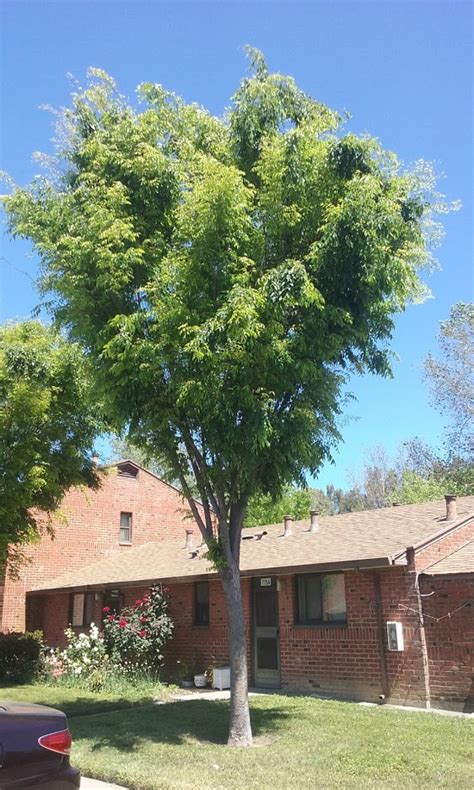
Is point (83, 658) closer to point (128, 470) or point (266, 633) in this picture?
point (266, 633)

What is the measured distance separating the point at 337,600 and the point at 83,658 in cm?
689

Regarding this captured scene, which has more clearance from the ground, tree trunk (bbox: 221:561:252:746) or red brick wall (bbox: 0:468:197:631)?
red brick wall (bbox: 0:468:197:631)

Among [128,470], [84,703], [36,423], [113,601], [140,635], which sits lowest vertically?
[84,703]

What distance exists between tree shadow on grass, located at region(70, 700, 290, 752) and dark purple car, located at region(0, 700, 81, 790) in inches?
178

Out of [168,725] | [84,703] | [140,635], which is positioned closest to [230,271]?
[168,725]

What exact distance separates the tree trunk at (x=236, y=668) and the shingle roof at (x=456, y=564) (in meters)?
4.58

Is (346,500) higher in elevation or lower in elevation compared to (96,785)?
higher

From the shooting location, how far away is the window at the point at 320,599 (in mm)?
14484

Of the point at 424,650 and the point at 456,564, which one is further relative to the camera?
the point at 456,564

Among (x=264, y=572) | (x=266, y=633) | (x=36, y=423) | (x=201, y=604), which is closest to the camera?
(x=264, y=572)

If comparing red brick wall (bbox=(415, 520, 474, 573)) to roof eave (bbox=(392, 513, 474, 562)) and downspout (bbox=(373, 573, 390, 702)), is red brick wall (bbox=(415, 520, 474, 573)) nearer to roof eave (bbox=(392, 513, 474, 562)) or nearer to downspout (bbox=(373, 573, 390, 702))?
roof eave (bbox=(392, 513, 474, 562))

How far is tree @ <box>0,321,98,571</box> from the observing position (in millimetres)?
15297

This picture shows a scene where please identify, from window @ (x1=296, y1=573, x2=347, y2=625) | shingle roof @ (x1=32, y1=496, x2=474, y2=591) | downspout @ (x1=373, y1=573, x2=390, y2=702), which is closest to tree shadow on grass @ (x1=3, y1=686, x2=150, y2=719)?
shingle roof @ (x1=32, y1=496, x2=474, y2=591)

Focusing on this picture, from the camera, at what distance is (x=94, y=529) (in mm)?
25484
